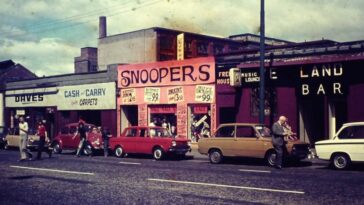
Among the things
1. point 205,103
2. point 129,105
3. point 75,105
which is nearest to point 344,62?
point 205,103

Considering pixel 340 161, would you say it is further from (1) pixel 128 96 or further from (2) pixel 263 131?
(1) pixel 128 96

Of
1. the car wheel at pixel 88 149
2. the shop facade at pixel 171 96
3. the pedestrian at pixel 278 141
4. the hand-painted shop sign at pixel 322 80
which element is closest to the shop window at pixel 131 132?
the car wheel at pixel 88 149

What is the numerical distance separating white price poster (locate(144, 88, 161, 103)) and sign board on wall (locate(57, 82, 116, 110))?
10.1 feet

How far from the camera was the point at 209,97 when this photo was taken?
25516mm

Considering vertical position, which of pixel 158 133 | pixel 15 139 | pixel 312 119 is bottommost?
pixel 15 139

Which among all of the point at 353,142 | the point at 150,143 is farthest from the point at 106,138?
the point at 353,142

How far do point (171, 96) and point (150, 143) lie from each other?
24.4ft

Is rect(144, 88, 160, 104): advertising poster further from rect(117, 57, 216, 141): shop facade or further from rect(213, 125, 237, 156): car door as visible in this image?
rect(213, 125, 237, 156): car door

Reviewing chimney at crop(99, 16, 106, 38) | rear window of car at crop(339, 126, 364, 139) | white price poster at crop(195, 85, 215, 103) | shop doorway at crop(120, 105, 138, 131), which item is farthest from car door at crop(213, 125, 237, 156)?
chimney at crop(99, 16, 106, 38)

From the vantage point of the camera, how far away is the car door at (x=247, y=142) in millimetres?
16703

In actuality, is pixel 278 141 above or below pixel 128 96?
below

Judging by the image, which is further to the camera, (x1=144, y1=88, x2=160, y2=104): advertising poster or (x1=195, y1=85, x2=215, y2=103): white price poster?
(x1=144, y1=88, x2=160, y2=104): advertising poster

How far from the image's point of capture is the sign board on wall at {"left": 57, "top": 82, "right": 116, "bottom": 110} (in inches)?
1218

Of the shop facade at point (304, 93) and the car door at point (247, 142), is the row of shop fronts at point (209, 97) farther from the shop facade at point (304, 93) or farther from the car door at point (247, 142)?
the car door at point (247, 142)
